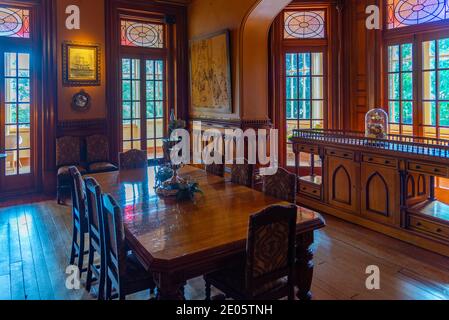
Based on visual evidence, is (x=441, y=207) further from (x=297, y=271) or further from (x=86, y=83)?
(x=86, y=83)

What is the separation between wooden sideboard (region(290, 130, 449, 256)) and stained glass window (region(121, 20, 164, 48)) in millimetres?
3607

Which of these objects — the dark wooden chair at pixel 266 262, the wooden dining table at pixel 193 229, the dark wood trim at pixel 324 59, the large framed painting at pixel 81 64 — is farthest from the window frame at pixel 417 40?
the large framed painting at pixel 81 64

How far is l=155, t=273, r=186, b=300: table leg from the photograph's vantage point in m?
1.93

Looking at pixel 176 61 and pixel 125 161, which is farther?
pixel 176 61

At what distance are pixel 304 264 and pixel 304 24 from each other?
16.1ft

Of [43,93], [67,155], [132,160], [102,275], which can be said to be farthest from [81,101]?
[102,275]

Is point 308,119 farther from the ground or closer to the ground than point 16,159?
farther from the ground

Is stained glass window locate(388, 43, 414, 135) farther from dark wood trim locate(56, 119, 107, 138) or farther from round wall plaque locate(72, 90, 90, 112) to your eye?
round wall plaque locate(72, 90, 90, 112)

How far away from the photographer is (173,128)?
2.99 meters

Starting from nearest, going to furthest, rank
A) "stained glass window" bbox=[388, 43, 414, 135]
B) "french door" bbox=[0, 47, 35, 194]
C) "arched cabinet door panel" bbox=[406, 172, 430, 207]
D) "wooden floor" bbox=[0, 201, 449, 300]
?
"wooden floor" bbox=[0, 201, 449, 300]
"arched cabinet door panel" bbox=[406, 172, 430, 207]
"stained glass window" bbox=[388, 43, 414, 135]
"french door" bbox=[0, 47, 35, 194]

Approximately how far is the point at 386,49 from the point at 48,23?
5279 millimetres

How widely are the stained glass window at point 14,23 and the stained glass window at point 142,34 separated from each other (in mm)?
1517

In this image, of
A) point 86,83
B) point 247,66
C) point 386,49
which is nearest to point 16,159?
point 86,83

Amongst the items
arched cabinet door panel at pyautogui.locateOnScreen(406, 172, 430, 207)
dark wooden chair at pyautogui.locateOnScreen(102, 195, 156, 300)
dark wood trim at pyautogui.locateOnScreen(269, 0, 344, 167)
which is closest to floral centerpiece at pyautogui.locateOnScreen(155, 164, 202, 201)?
dark wooden chair at pyautogui.locateOnScreen(102, 195, 156, 300)
